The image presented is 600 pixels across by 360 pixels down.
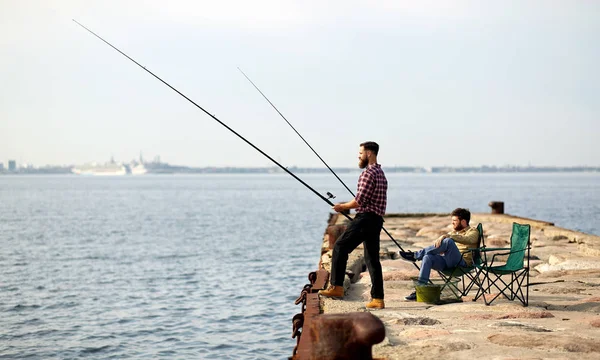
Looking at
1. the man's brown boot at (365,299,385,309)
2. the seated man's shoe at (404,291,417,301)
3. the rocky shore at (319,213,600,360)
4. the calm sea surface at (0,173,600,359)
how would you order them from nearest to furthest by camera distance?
1. the rocky shore at (319,213,600,360)
2. the man's brown boot at (365,299,385,309)
3. the seated man's shoe at (404,291,417,301)
4. the calm sea surface at (0,173,600,359)

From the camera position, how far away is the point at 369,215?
757cm

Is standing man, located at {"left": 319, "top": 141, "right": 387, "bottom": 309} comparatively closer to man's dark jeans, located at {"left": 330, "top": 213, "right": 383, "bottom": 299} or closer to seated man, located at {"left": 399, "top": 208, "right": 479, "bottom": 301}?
man's dark jeans, located at {"left": 330, "top": 213, "right": 383, "bottom": 299}

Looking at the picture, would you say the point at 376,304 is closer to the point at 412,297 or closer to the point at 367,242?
the point at 367,242

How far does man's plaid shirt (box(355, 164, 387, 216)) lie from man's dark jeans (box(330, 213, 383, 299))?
0.08 meters

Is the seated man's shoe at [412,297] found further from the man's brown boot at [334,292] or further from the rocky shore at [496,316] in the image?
the man's brown boot at [334,292]

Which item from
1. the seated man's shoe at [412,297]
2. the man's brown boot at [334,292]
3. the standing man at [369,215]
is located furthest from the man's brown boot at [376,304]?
the seated man's shoe at [412,297]

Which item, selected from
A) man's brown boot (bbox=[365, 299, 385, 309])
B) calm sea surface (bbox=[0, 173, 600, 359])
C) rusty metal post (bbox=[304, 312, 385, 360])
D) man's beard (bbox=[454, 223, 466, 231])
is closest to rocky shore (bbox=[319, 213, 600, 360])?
man's brown boot (bbox=[365, 299, 385, 309])

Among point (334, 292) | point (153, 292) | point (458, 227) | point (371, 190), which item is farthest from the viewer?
point (153, 292)

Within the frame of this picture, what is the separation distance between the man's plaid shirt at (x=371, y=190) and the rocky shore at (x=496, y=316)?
99 cm

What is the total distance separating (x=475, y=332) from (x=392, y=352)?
1.05 meters

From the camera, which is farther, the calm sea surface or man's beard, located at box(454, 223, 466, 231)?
the calm sea surface

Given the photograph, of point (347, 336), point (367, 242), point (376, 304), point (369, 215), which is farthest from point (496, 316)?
point (347, 336)

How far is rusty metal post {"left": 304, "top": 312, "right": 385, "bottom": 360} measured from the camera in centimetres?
437

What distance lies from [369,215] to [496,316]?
4.96 ft
